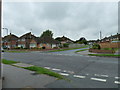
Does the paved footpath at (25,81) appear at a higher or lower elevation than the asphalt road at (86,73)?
higher

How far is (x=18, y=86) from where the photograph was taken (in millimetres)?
3385

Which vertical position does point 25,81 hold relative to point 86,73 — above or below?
above

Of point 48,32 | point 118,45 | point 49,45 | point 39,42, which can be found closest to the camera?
point 118,45

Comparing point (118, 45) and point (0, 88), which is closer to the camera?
point (0, 88)

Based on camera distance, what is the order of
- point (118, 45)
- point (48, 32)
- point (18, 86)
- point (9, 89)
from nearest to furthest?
point (9, 89), point (18, 86), point (118, 45), point (48, 32)

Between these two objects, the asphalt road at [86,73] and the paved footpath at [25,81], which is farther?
the asphalt road at [86,73]

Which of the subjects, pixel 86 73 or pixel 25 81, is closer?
pixel 25 81

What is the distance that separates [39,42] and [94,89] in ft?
124

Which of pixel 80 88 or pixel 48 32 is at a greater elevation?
pixel 48 32

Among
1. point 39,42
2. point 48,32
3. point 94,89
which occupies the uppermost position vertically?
point 48,32

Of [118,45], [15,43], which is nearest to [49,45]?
[15,43]

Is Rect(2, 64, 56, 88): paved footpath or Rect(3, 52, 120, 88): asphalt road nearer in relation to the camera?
Rect(2, 64, 56, 88): paved footpath

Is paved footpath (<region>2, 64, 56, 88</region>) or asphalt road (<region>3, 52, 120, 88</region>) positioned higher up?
paved footpath (<region>2, 64, 56, 88</region>)

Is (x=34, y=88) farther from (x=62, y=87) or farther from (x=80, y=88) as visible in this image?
(x=80, y=88)
